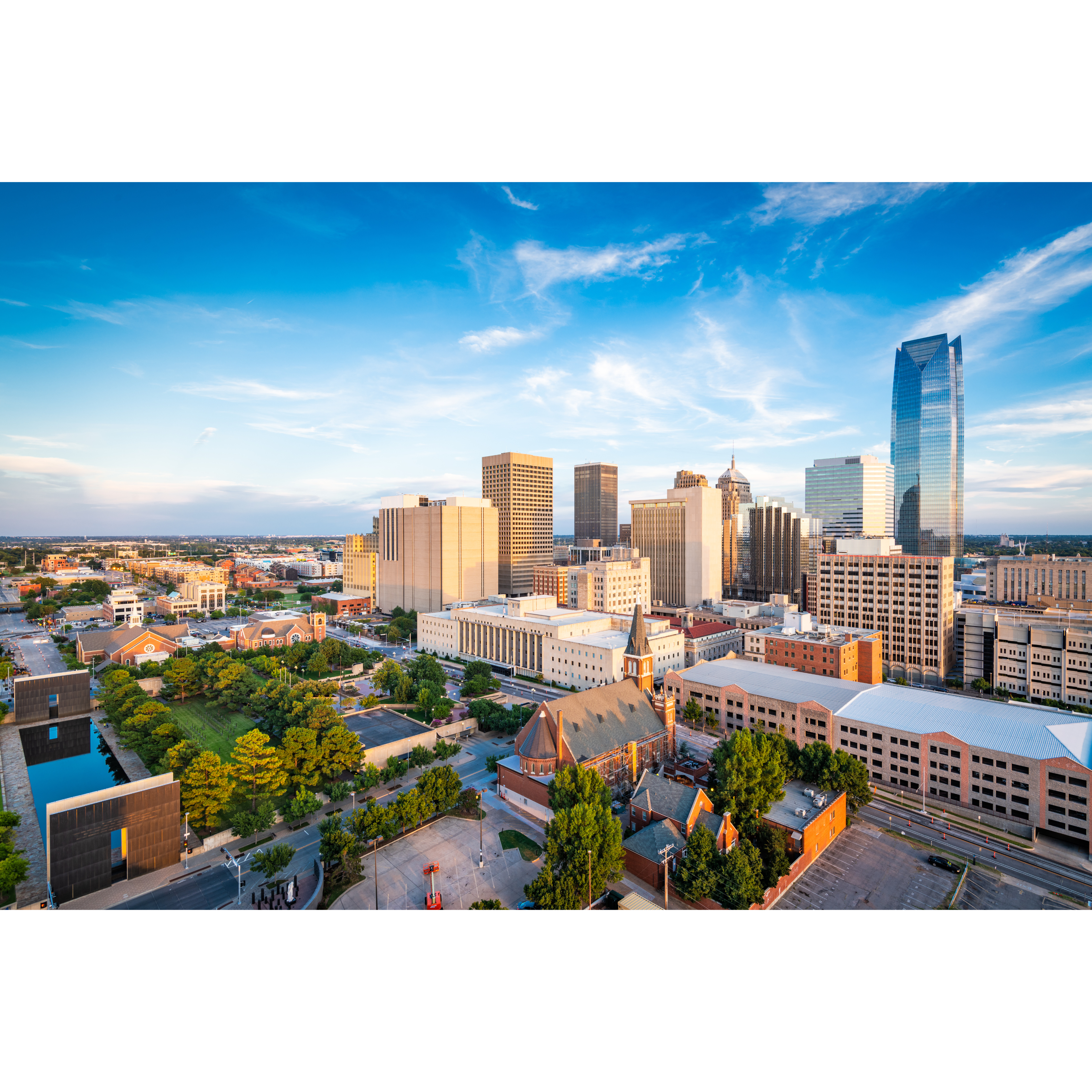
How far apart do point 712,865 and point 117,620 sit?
1840 inches

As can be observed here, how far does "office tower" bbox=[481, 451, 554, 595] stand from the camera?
5697 centimetres

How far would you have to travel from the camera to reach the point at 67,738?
2239 centimetres

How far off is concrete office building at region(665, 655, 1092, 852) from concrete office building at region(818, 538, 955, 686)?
1189 centimetres

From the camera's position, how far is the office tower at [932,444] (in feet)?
193

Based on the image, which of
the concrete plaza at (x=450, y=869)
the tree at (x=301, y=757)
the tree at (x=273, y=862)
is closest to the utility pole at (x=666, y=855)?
the concrete plaza at (x=450, y=869)

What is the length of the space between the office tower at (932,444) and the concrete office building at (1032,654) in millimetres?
32196

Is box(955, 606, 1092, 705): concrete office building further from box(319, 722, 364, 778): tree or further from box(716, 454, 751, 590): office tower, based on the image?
box(319, 722, 364, 778): tree

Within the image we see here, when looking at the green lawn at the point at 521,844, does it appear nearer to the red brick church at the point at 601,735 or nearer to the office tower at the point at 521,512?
the red brick church at the point at 601,735

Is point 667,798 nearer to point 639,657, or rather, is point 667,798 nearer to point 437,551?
point 639,657
